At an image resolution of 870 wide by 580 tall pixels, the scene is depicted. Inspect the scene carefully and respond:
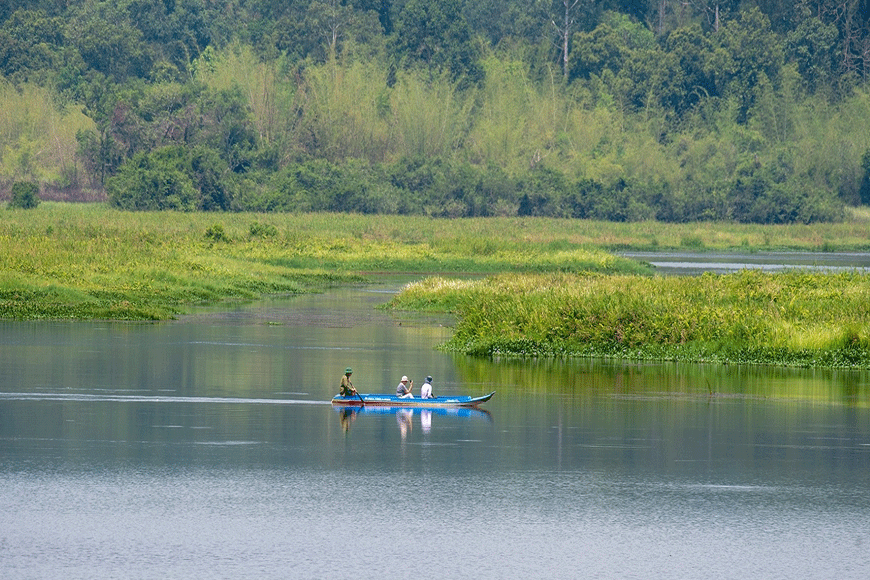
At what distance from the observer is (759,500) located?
1636 cm

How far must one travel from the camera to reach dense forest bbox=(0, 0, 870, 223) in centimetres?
10181

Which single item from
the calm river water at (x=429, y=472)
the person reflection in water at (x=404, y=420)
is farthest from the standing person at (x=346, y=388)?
the person reflection in water at (x=404, y=420)

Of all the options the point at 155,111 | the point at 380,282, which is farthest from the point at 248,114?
the point at 380,282

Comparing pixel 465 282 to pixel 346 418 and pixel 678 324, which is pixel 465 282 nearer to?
pixel 678 324

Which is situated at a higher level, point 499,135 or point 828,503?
point 499,135

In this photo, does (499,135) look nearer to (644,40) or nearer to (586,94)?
(586,94)

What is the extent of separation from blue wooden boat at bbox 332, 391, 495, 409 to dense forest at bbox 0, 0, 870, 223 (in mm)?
71046

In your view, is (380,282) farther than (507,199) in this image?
No

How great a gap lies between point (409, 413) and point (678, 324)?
1139cm

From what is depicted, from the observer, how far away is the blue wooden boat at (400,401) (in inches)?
918

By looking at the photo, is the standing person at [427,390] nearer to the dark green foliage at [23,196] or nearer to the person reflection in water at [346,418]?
the person reflection in water at [346,418]

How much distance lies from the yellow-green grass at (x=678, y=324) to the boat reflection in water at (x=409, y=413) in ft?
30.1

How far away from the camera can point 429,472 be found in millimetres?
17859

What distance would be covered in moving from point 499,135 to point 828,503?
103 metres
